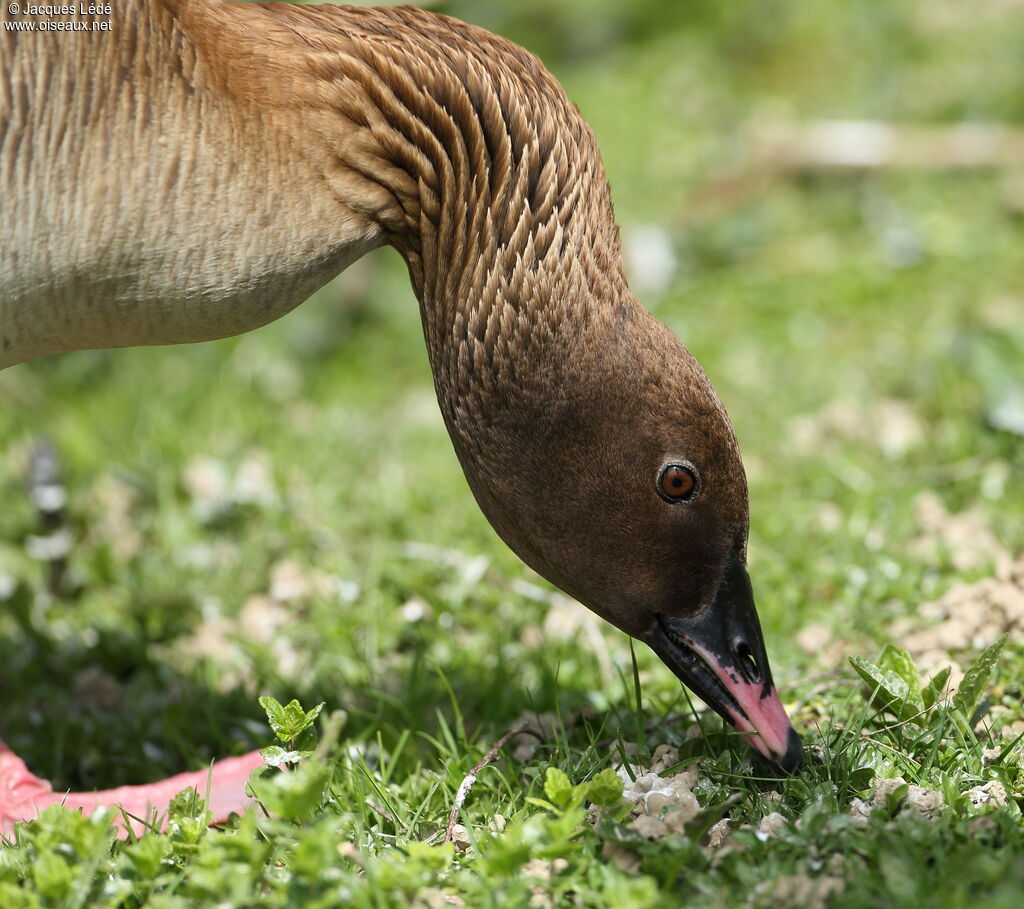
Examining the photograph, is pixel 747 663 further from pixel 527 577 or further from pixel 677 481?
pixel 527 577

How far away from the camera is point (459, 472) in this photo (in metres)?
5.85

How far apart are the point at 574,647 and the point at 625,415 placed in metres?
1.28

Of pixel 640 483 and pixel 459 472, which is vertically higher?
pixel 640 483

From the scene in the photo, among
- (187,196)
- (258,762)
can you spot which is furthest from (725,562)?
(187,196)

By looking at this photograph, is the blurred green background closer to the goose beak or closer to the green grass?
the green grass

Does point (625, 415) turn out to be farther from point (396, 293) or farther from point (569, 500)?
point (396, 293)

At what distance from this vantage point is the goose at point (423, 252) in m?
3.16

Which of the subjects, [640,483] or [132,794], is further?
[132,794]

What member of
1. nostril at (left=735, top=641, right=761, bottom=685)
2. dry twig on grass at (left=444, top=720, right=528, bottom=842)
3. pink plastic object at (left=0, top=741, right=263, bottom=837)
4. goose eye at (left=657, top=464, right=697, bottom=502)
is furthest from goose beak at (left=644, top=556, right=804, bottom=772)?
pink plastic object at (left=0, top=741, right=263, bottom=837)

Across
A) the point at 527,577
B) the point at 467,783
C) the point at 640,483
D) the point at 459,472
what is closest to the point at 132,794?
the point at 467,783

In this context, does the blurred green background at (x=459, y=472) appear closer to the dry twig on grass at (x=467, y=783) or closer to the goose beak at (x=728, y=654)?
the goose beak at (x=728, y=654)

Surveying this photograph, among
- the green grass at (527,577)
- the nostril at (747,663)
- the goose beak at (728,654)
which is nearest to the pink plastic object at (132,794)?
the green grass at (527,577)

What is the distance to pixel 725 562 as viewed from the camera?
340 centimetres

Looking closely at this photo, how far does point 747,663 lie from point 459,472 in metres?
2.72
